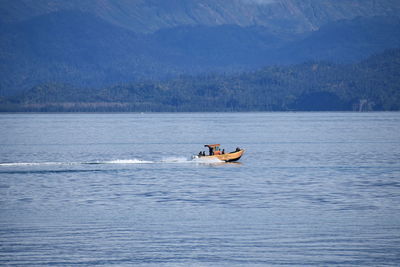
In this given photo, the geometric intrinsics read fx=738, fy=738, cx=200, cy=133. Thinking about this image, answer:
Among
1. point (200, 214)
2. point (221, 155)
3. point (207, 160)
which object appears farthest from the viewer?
point (221, 155)

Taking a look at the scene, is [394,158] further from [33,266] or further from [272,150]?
[33,266]

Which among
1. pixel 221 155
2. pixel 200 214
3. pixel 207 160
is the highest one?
pixel 200 214

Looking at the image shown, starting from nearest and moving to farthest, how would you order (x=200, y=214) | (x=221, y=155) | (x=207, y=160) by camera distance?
1. (x=200, y=214)
2. (x=207, y=160)
3. (x=221, y=155)

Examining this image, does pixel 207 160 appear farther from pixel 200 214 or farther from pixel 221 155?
pixel 200 214

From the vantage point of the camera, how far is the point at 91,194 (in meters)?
68.9

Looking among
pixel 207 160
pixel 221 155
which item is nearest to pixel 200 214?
pixel 207 160

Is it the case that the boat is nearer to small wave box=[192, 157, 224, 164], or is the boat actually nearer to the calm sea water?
small wave box=[192, 157, 224, 164]

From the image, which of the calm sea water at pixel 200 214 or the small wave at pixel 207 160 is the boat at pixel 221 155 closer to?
the small wave at pixel 207 160

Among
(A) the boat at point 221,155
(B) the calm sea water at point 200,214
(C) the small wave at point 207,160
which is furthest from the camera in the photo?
(A) the boat at point 221,155

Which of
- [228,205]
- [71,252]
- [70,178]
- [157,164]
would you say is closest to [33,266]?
[71,252]

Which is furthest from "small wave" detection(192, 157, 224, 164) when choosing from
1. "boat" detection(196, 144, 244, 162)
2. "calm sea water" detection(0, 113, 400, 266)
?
"calm sea water" detection(0, 113, 400, 266)

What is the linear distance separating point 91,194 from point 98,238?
22140 millimetres

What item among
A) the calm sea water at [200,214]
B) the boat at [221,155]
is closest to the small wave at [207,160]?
the boat at [221,155]

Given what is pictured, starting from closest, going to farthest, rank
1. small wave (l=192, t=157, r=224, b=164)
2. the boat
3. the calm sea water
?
1. the calm sea water
2. small wave (l=192, t=157, r=224, b=164)
3. the boat
